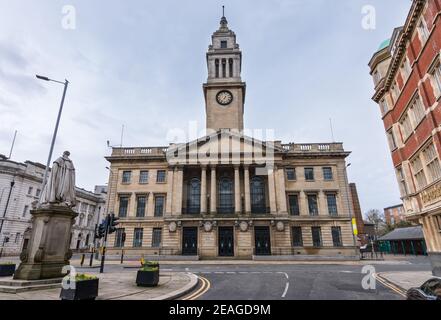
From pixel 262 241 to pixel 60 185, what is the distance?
27172 millimetres

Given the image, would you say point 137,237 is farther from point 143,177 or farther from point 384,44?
point 384,44

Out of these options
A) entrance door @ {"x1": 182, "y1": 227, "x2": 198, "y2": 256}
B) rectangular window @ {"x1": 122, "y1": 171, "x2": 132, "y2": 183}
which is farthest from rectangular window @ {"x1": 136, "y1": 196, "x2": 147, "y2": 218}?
entrance door @ {"x1": 182, "y1": 227, "x2": 198, "y2": 256}

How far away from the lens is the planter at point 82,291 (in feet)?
22.1

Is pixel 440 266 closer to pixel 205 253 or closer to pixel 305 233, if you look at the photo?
pixel 305 233

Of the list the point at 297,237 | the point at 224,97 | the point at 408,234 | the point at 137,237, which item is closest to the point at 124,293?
the point at 137,237

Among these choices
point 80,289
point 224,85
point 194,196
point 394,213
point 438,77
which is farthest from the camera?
point 394,213

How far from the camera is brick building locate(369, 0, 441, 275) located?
1242 centimetres

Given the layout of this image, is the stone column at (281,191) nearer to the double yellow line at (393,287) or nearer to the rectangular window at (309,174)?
the rectangular window at (309,174)

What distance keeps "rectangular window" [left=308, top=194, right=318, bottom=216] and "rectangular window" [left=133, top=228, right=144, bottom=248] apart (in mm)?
23655

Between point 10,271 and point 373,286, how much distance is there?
1613 centimetres

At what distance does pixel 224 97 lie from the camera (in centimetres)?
4288

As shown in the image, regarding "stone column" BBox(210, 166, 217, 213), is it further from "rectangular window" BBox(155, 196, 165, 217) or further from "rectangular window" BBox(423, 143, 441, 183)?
"rectangular window" BBox(423, 143, 441, 183)

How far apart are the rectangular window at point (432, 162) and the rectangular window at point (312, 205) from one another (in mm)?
21159

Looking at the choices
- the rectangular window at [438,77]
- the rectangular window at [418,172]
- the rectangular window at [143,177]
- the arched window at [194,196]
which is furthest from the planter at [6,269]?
the rectangular window at [143,177]
